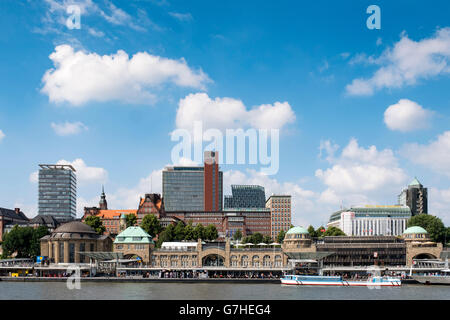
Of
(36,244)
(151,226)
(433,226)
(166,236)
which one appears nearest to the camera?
(36,244)

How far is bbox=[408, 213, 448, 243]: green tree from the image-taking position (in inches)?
7082

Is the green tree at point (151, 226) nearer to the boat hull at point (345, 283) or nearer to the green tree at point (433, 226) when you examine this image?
the boat hull at point (345, 283)

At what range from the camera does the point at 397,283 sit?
10444 cm

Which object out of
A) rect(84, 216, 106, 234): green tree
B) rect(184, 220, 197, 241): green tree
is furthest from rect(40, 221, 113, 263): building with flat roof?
rect(184, 220, 197, 241): green tree

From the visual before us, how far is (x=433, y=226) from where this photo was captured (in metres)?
181

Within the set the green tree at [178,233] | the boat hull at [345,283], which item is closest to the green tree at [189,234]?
the green tree at [178,233]

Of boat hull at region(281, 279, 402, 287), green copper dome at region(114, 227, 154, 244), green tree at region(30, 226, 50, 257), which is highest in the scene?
green copper dome at region(114, 227, 154, 244)

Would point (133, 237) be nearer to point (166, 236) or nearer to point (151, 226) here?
point (166, 236)

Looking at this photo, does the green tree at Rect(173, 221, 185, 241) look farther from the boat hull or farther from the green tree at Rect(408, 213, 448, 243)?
the green tree at Rect(408, 213, 448, 243)

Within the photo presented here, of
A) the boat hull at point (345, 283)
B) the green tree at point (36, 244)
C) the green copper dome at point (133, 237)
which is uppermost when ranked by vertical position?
the green copper dome at point (133, 237)

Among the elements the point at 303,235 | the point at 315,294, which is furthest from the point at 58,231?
the point at 315,294

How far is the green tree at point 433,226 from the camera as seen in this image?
179875 millimetres

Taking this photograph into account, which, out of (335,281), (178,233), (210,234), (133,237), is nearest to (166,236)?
(178,233)
